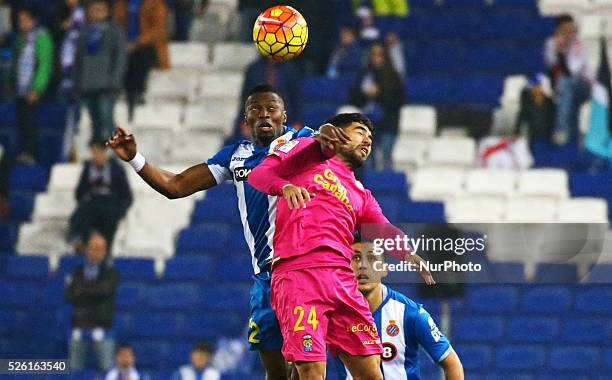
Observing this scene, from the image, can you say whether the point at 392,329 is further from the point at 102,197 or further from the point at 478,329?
the point at 102,197

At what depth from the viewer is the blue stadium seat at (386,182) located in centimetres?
1357

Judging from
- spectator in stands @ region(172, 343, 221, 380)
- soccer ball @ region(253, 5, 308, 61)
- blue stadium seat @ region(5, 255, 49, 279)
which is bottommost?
spectator in stands @ region(172, 343, 221, 380)

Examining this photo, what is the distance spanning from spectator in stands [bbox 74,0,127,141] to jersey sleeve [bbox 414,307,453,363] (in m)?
7.59

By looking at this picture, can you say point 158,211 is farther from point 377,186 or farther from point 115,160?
point 377,186

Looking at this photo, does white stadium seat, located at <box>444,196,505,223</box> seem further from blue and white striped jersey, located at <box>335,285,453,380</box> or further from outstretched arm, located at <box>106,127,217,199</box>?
outstretched arm, located at <box>106,127,217,199</box>

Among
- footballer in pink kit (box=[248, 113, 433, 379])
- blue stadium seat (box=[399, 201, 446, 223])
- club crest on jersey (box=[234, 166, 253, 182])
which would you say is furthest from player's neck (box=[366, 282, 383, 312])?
blue stadium seat (box=[399, 201, 446, 223])

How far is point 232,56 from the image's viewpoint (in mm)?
15438

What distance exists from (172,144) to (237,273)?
232 cm

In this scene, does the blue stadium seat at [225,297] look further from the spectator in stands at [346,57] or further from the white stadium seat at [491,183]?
the spectator in stands at [346,57]

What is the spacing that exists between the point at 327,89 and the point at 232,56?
1.45m

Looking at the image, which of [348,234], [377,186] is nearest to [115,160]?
[377,186]

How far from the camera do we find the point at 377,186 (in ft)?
44.6

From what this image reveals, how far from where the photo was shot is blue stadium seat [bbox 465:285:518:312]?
12.7m

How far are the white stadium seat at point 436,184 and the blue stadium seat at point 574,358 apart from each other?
2.19 meters
